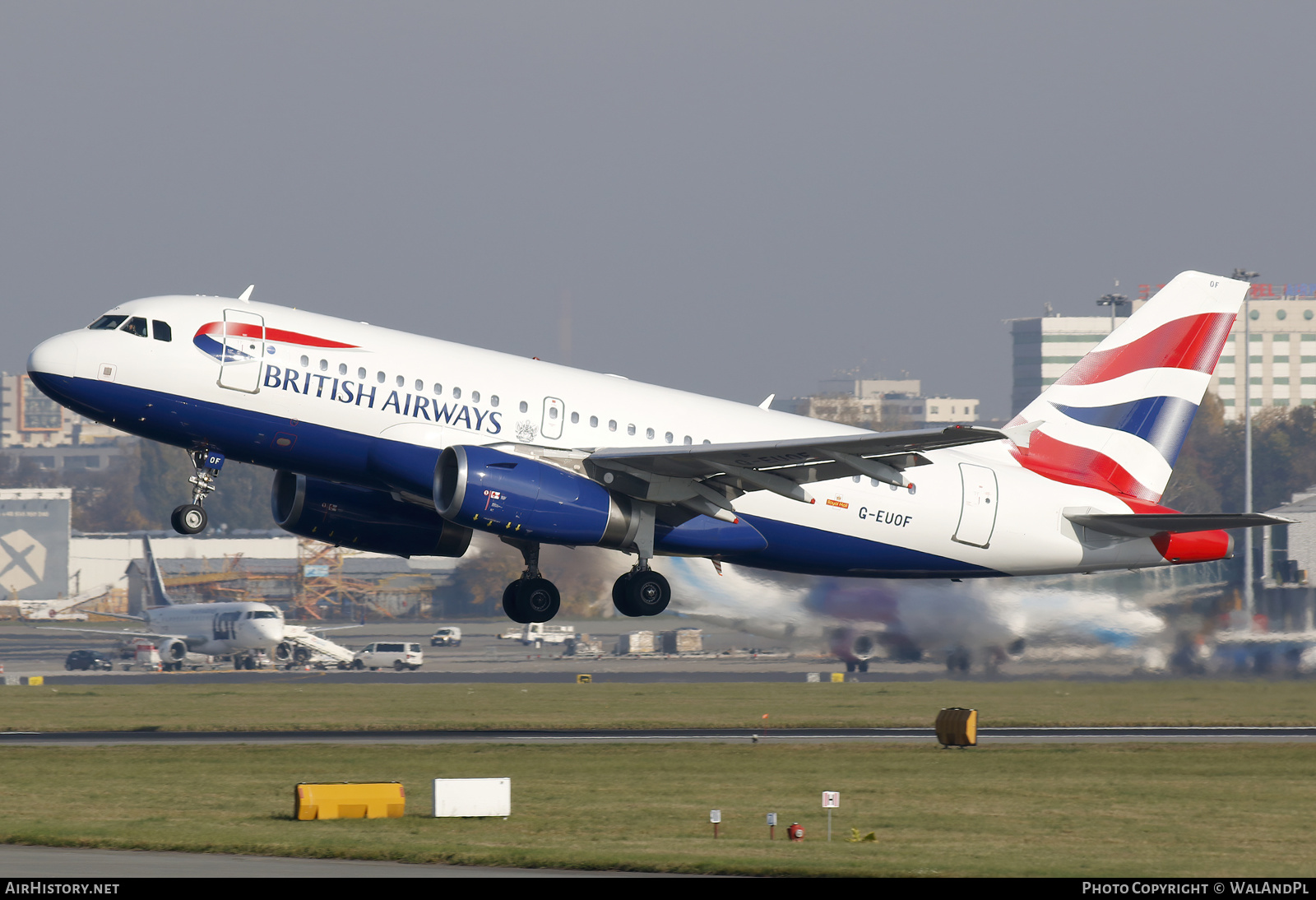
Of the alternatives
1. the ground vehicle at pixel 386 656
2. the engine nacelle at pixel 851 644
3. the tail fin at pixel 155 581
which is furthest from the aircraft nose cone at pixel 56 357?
the tail fin at pixel 155 581

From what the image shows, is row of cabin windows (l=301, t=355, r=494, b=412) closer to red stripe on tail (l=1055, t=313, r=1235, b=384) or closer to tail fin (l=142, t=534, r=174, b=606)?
red stripe on tail (l=1055, t=313, r=1235, b=384)

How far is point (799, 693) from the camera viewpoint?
65750mm

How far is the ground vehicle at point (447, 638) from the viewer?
4247 inches

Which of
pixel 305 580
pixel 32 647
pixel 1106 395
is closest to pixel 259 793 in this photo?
pixel 1106 395

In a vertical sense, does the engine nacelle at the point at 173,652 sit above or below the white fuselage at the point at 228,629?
below

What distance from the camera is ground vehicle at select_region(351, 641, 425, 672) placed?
9269 centimetres

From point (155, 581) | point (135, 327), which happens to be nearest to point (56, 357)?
Answer: point (135, 327)

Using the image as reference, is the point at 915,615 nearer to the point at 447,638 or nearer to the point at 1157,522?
the point at 1157,522

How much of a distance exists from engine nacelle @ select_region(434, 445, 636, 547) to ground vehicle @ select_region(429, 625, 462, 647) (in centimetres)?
7485

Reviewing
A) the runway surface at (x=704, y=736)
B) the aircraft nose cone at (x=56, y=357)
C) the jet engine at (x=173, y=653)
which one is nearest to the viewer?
the aircraft nose cone at (x=56, y=357)

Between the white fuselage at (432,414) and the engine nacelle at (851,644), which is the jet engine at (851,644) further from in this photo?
the white fuselage at (432,414)

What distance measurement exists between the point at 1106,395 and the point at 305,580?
100 meters

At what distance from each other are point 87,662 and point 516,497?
6923cm

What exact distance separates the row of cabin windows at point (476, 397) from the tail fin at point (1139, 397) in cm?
1000
